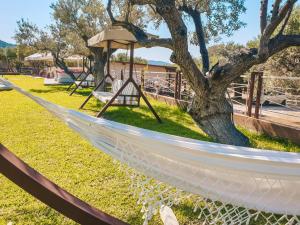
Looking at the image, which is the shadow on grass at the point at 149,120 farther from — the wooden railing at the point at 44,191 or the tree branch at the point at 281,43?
the wooden railing at the point at 44,191

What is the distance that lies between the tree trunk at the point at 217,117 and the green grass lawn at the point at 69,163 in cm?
125

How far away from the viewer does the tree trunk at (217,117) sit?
431 cm

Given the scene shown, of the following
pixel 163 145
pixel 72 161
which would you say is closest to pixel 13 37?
pixel 72 161

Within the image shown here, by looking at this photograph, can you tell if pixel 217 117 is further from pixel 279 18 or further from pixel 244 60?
pixel 279 18

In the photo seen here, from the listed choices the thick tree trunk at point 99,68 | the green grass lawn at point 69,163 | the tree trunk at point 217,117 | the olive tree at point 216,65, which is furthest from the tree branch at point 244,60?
the thick tree trunk at point 99,68

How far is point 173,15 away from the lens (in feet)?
13.0

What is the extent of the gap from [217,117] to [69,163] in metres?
2.16

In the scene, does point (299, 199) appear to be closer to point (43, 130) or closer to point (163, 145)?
point (163, 145)

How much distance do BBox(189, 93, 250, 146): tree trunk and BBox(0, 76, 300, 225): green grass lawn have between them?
4.10ft

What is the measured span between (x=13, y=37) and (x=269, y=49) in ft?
58.7

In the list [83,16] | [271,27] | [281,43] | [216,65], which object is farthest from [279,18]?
[83,16]

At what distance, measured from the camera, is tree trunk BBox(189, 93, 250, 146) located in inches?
170

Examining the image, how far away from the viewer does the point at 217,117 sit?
436cm

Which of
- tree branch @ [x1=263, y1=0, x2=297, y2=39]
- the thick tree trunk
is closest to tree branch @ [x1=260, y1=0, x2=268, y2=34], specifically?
tree branch @ [x1=263, y1=0, x2=297, y2=39]
